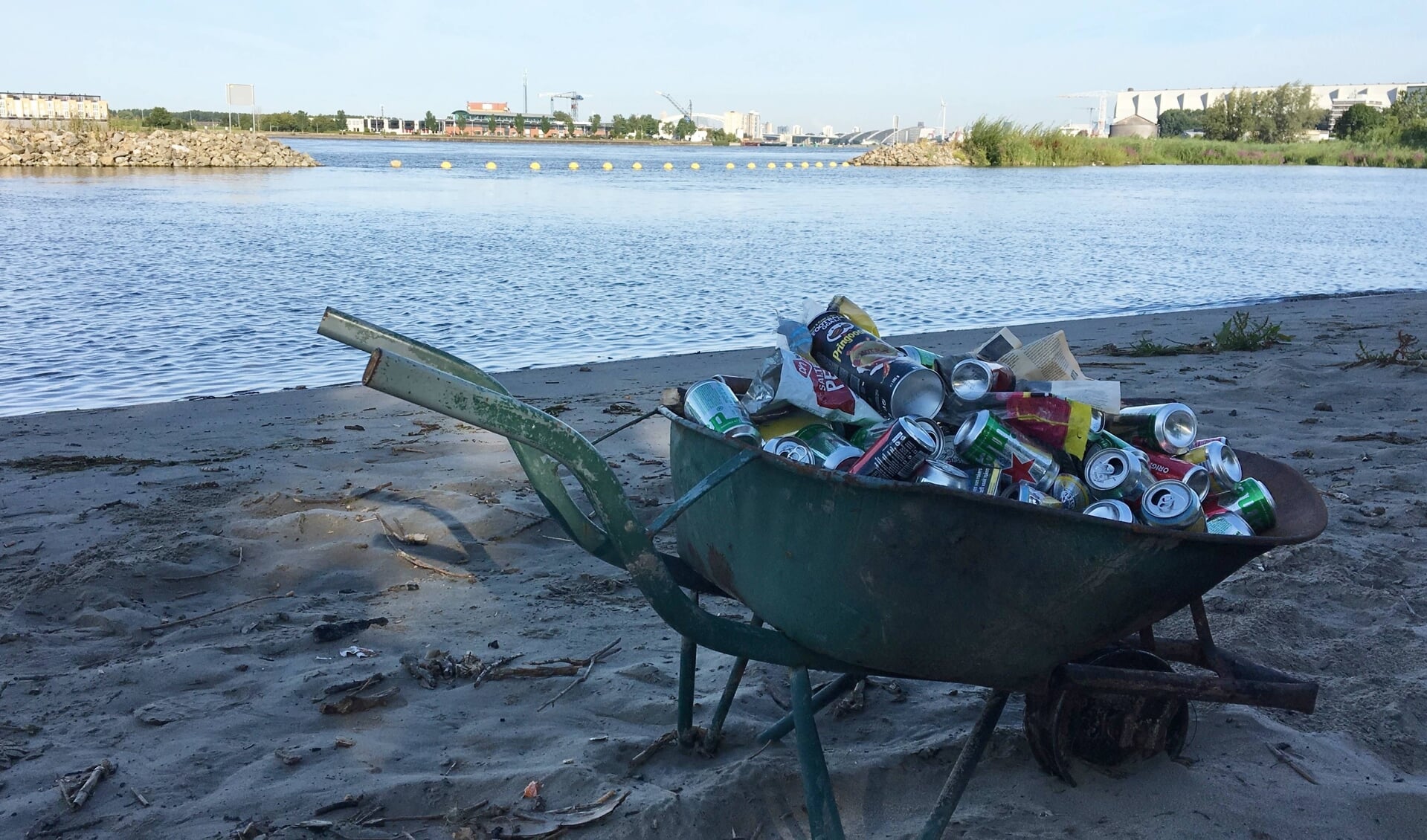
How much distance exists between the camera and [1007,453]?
186cm

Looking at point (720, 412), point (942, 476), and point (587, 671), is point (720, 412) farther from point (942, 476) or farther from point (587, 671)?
point (587, 671)

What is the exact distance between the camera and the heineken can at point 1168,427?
6.66 ft

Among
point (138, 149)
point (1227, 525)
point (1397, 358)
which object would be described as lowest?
point (1397, 358)

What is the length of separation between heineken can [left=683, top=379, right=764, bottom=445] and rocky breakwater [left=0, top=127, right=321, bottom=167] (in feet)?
158

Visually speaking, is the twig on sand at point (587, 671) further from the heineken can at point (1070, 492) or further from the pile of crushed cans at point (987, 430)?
the heineken can at point (1070, 492)

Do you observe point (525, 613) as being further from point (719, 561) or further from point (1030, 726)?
point (1030, 726)

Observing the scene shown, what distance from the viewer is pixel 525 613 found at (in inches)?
125

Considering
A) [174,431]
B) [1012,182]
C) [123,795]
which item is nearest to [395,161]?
[1012,182]

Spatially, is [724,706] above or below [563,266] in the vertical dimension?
below

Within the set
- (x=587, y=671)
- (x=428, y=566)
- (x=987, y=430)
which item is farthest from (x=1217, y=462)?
(x=428, y=566)

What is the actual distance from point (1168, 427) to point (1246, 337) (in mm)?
6349

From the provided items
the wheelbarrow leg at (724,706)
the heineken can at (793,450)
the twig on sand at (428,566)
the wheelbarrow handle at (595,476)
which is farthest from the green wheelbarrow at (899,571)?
the twig on sand at (428,566)

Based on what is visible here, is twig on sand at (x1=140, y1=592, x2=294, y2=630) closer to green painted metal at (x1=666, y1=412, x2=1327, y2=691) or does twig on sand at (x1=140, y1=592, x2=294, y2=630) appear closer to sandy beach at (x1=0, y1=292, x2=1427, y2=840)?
sandy beach at (x1=0, y1=292, x2=1427, y2=840)

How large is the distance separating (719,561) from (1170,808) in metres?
1.16
